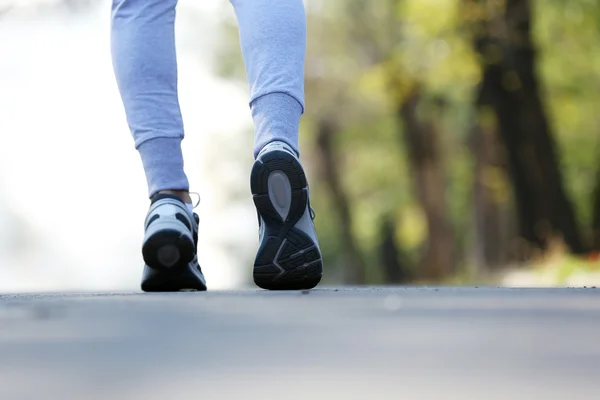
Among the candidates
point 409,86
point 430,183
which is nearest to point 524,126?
point 409,86

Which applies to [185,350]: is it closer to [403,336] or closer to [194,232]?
[403,336]

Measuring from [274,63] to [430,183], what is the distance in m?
18.4

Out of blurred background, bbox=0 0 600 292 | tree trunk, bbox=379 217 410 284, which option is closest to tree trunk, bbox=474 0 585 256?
blurred background, bbox=0 0 600 292

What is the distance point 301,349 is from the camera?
6.18 feet

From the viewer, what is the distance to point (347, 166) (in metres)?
27.8

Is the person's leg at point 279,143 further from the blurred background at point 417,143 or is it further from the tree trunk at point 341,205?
the tree trunk at point 341,205

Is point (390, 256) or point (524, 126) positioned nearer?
point (524, 126)

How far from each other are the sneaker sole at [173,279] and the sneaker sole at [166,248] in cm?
4

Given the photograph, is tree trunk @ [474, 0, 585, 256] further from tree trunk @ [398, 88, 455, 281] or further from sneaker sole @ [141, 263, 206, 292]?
sneaker sole @ [141, 263, 206, 292]

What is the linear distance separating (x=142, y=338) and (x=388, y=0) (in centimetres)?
1816

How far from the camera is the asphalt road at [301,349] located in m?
1.49

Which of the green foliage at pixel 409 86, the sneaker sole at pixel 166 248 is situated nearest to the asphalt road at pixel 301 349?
the sneaker sole at pixel 166 248

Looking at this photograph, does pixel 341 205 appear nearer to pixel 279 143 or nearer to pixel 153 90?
pixel 153 90

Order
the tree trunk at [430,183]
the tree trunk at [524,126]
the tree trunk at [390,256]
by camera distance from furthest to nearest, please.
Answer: the tree trunk at [390,256], the tree trunk at [430,183], the tree trunk at [524,126]
